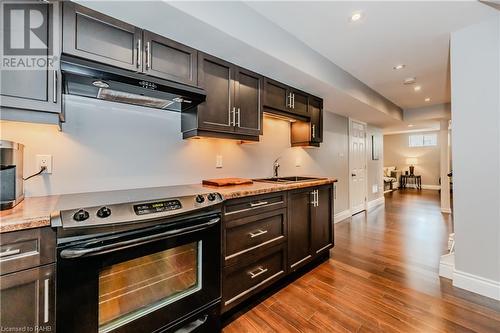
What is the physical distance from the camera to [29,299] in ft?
3.17

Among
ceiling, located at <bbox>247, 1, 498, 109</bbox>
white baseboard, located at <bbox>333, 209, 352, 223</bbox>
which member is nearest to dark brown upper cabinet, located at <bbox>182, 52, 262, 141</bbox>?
ceiling, located at <bbox>247, 1, 498, 109</bbox>

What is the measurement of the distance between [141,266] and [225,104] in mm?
1447

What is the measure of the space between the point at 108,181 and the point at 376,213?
5.38 m

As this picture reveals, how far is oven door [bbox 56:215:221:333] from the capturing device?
1048 millimetres

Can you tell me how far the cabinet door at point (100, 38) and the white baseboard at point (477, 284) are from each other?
11.0ft

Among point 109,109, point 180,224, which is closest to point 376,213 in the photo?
point 180,224

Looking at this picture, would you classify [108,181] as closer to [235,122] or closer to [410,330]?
[235,122]

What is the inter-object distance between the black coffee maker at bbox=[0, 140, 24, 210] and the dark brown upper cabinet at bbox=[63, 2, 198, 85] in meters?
0.63

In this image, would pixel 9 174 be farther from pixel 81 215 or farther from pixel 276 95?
pixel 276 95

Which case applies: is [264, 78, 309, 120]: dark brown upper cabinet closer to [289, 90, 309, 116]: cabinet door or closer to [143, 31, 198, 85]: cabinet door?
[289, 90, 309, 116]: cabinet door

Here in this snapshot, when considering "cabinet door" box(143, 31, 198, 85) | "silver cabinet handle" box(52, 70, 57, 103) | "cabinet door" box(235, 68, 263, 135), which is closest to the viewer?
"silver cabinet handle" box(52, 70, 57, 103)

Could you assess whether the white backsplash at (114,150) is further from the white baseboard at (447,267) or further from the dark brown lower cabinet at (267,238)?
the white baseboard at (447,267)

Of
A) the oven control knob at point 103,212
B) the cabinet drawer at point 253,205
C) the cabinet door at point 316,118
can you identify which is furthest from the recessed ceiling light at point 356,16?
the oven control knob at point 103,212

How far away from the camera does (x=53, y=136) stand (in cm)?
151
